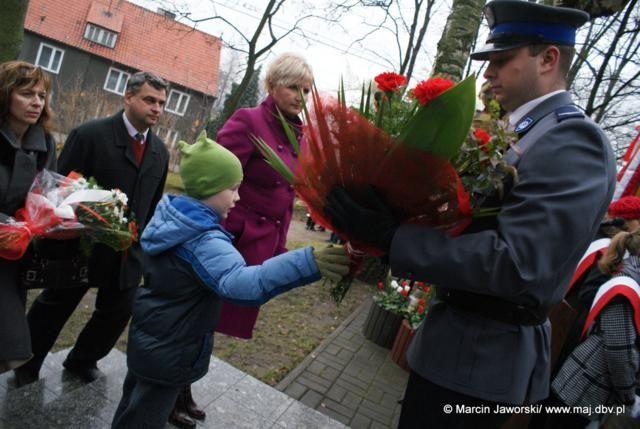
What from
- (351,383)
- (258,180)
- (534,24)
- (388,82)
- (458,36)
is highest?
(458,36)

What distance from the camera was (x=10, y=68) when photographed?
8.60ft

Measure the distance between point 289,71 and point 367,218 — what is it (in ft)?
5.53

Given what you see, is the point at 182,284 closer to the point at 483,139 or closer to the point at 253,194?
the point at 253,194

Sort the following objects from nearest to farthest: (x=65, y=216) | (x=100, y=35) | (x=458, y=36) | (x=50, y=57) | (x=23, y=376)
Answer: (x=65, y=216) → (x=23, y=376) → (x=458, y=36) → (x=50, y=57) → (x=100, y=35)

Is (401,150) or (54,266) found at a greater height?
(401,150)

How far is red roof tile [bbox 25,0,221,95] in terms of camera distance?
31.4m

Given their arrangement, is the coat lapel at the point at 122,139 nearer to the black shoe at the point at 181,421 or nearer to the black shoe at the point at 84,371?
the black shoe at the point at 84,371

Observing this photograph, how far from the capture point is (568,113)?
5.07ft

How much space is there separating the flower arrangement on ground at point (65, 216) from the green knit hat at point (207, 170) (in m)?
0.81

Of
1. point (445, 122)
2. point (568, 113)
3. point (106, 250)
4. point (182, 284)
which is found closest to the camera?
point (445, 122)

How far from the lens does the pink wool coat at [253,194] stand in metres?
2.85

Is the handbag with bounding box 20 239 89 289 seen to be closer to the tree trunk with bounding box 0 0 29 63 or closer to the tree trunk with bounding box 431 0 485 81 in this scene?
the tree trunk with bounding box 0 0 29 63

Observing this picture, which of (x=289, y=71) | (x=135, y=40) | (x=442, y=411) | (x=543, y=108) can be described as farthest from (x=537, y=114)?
(x=135, y=40)

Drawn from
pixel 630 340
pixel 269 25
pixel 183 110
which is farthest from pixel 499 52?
pixel 183 110
